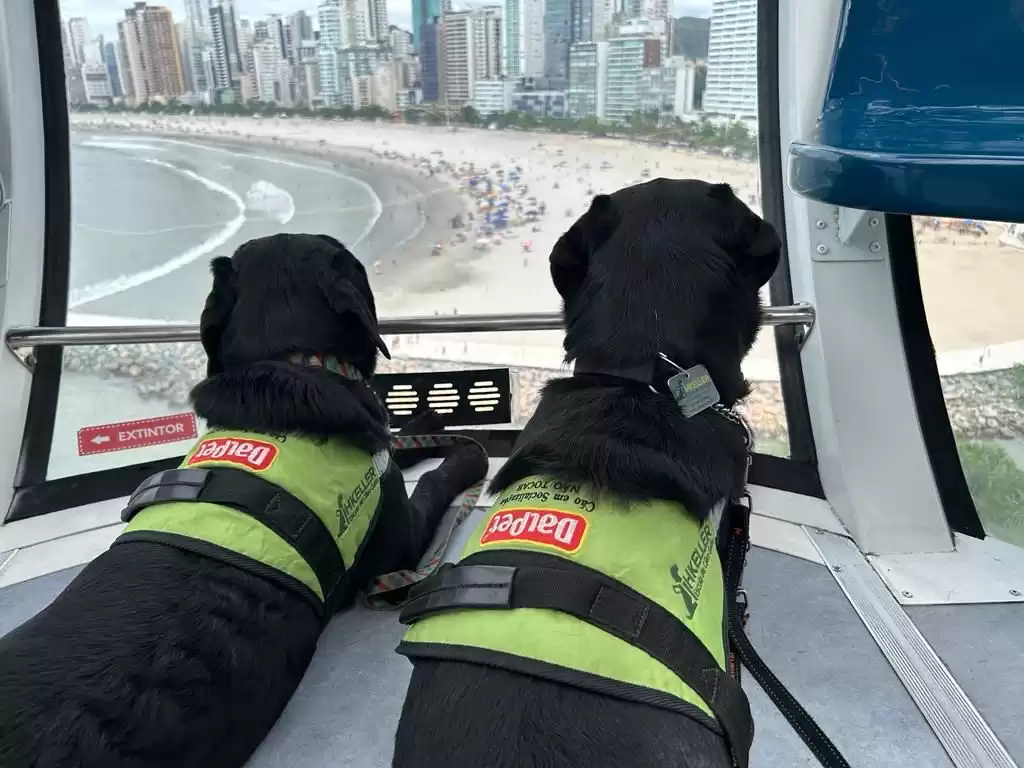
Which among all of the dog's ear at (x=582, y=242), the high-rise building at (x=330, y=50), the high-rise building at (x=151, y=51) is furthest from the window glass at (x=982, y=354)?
the high-rise building at (x=151, y=51)

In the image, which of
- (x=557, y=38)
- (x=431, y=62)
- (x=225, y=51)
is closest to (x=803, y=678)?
(x=557, y=38)

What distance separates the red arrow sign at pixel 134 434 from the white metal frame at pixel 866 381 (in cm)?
194

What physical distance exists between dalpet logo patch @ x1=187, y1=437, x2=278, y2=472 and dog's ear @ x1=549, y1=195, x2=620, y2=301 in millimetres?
682

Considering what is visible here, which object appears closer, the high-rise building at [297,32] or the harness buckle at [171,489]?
the harness buckle at [171,489]

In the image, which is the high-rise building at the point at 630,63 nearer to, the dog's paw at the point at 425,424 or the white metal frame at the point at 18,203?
the dog's paw at the point at 425,424

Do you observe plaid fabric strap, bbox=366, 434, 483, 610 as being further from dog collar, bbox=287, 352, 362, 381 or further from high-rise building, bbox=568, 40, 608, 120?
high-rise building, bbox=568, 40, 608, 120

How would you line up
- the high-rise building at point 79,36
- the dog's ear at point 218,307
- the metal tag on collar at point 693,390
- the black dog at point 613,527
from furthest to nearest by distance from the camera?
1. the high-rise building at point 79,36
2. the dog's ear at point 218,307
3. the metal tag on collar at point 693,390
4. the black dog at point 613,527

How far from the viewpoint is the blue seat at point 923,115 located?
822 millimetres

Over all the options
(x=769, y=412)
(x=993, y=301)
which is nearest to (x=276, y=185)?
(x=769, y=412)

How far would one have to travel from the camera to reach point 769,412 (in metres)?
2.15

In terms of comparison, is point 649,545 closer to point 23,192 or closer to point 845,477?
point 845,477

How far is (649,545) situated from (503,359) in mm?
1422

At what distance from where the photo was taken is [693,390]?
1090mm

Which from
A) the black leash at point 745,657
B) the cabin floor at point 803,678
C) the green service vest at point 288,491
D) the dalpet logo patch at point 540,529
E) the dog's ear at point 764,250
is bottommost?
the cabin floor at point 803,678
